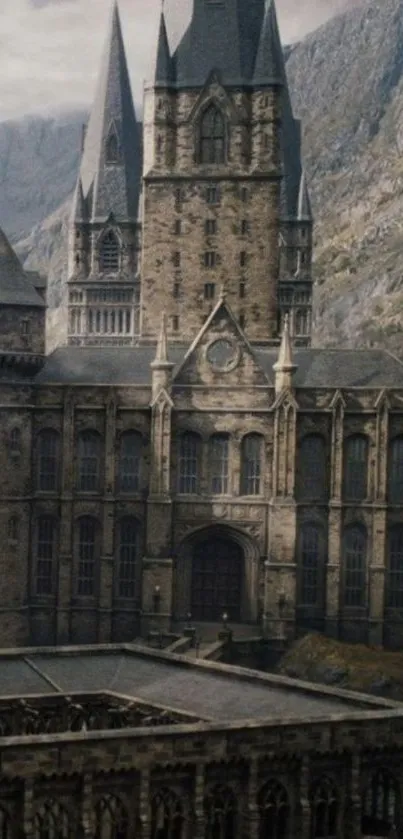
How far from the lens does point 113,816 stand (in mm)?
41375

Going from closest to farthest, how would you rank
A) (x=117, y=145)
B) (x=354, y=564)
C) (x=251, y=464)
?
(x=354, y=564) < (x=251, y=464) < (x=117, y=145)

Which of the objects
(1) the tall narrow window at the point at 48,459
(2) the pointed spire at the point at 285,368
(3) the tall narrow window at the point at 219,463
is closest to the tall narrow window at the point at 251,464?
(3) the tall narrow window at the point at 219,463

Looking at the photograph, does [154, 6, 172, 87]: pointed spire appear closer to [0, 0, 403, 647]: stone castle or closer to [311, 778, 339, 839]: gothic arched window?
[0, 0, 403, 647]: stone castle

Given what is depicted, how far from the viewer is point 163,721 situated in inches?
1804

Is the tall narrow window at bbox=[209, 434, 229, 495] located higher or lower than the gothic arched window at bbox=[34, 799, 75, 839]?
higher

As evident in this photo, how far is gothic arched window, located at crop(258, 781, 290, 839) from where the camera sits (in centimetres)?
4322

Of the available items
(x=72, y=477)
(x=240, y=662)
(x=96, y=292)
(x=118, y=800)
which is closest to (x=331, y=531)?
(x=240, y=662)

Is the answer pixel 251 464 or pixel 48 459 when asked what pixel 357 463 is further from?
pixel 48 459

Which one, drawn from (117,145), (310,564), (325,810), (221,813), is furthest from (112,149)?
(221,813)

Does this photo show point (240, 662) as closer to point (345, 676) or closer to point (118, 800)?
point (345, 676)

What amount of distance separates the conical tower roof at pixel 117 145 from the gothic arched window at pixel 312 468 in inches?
1915

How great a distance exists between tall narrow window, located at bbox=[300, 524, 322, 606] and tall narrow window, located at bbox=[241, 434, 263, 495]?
3.16 metres

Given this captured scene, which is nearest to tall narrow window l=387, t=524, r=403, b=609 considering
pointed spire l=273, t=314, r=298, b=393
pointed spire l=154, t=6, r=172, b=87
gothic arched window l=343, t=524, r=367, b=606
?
gothic arched window l=343, t=524, r=367, b=606

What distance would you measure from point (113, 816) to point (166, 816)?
1646 millimetres
